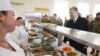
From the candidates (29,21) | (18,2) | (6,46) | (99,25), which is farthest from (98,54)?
(18,2)

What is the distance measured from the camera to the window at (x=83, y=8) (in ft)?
35.3

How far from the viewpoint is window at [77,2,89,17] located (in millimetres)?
10766

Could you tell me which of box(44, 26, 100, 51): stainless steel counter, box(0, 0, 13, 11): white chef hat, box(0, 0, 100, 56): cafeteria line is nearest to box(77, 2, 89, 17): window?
box(0, 0, 100, 56): cafeteria line

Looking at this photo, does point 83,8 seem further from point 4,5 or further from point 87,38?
point 4,5

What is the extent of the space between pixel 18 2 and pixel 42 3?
1610 mm

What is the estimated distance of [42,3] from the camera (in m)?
10.3

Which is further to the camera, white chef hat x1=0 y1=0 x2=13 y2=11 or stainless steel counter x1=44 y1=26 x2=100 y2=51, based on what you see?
stainless steel counter x1=44 y1=26 x2=100 y2=51

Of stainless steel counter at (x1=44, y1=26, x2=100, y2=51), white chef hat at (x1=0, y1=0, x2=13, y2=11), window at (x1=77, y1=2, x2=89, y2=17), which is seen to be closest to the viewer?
white chef hat at (x1=0, y1=0, x2=13, y2=11)

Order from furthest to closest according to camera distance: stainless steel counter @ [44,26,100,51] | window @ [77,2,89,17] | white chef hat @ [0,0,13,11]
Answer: window @ [77,2,89,17] < stainless steel counter @ [44,26,100,51] < white chef hat @ [0,0,13,11]

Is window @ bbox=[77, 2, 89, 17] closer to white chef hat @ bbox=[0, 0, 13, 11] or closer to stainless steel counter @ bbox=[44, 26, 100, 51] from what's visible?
stainless steel counter @ bbox=[44, 26, 100, 51]

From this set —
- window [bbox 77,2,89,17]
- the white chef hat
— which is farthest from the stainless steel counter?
window [bbox 77,2,89,17]

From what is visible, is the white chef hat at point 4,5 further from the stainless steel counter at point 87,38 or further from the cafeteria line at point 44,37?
the stainless steel counter at point 87,38

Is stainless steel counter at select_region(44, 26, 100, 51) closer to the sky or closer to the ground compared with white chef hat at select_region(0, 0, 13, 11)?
closer to the ground

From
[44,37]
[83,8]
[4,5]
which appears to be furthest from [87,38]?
[83,8]
